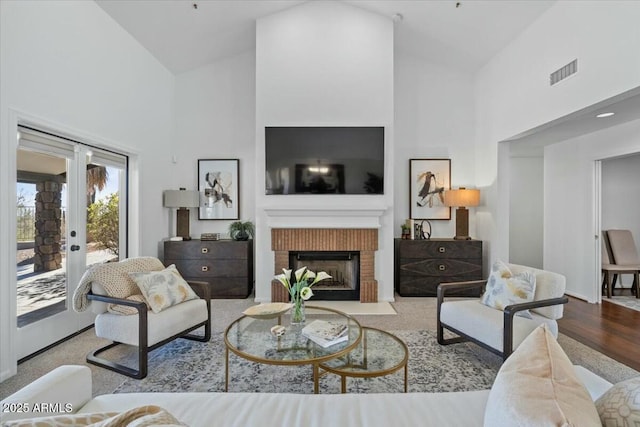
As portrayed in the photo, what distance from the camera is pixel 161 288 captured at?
102 inches

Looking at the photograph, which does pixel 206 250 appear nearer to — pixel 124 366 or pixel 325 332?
pixel 124 366

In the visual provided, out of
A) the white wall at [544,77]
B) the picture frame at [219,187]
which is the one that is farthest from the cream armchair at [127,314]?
the white wall at [544,77]

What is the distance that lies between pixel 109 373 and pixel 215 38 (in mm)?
4221

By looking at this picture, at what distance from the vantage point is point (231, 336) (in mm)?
2104

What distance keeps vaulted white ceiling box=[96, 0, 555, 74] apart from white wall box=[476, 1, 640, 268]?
26 cm

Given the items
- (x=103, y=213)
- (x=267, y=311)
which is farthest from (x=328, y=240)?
(x=103, y=213)

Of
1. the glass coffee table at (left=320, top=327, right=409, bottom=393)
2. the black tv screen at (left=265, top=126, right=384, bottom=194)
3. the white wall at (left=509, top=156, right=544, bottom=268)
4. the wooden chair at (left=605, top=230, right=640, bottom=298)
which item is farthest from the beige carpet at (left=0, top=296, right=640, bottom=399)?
the white wall at (left=509, top=156, right=544, bottom=268)

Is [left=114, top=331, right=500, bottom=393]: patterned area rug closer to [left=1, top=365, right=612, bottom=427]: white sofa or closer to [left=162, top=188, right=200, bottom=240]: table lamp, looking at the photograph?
[left=1, top=365, right=612, bottom=427]: white sofa

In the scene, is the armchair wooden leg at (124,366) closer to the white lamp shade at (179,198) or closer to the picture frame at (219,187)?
the white lamp shade at (179,198)

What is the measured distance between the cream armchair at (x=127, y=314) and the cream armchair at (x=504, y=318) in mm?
2270

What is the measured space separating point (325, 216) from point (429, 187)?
1.92 meters

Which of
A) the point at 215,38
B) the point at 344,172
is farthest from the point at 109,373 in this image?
the point at 215,38

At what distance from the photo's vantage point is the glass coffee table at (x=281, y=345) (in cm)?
181

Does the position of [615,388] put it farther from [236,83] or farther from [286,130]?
[236,83]
